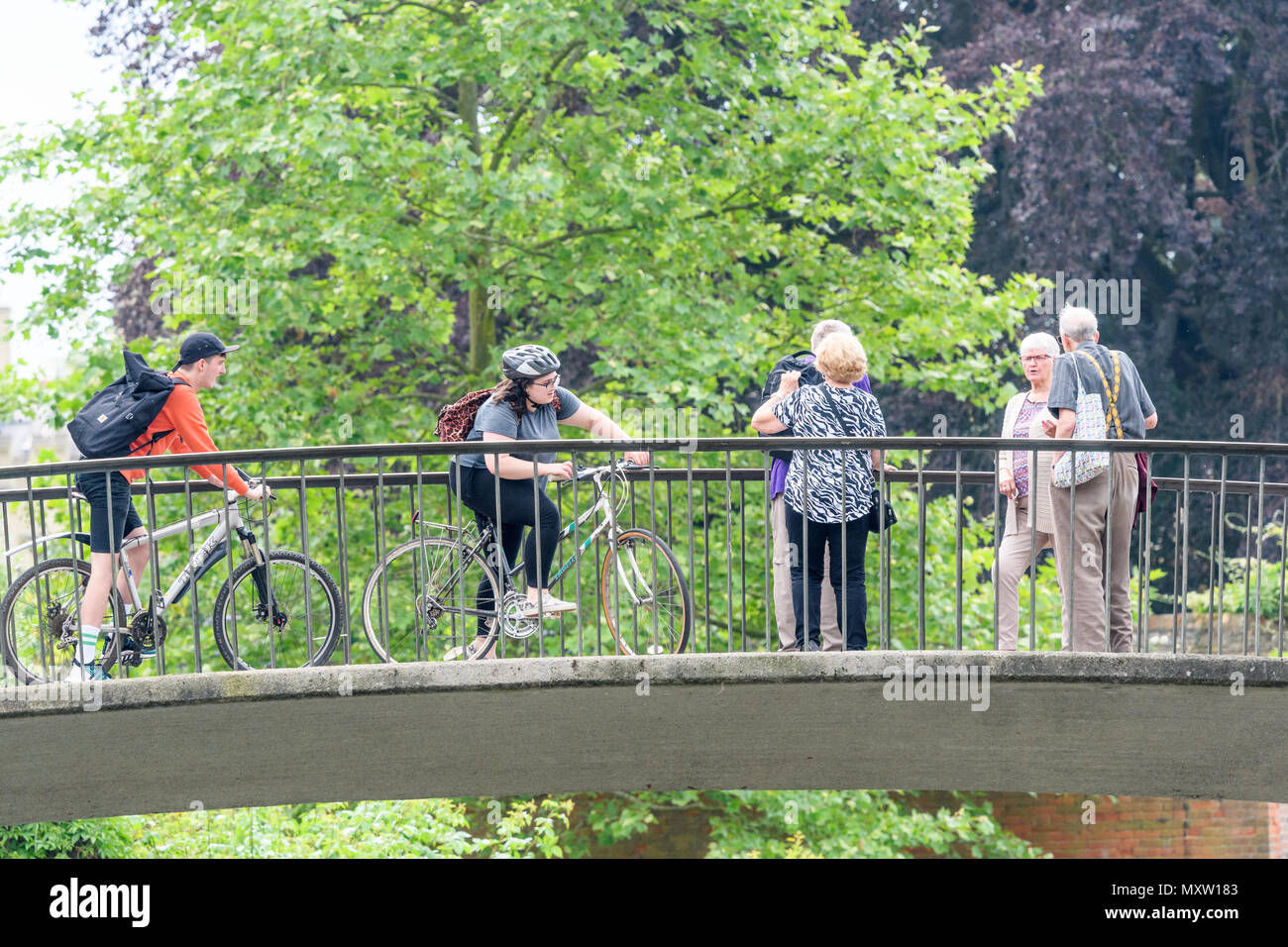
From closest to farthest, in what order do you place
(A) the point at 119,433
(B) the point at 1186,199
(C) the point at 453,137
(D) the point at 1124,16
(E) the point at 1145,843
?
(A) the point at 119,433, (C) the point at 453,137, (E) the point at 1145,843, (D) the point at 1124,16, (B) the point at 1186,199

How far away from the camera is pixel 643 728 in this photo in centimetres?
766

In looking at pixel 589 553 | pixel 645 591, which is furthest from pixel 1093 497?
pixel 589 553

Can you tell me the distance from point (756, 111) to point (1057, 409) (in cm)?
741

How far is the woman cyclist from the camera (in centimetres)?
736

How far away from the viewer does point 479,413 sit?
7496 millimetres

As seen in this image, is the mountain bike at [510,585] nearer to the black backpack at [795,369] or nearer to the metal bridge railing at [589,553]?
the metal bridge railing at [589,553]

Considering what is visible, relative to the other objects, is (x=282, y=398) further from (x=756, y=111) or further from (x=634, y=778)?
(x=634, y=778)

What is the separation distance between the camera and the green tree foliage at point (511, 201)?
1298 cm

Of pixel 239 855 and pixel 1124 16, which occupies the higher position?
pixel 1124 16

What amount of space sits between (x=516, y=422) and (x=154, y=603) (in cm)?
196

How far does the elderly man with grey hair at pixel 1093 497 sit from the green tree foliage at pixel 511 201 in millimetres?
5464

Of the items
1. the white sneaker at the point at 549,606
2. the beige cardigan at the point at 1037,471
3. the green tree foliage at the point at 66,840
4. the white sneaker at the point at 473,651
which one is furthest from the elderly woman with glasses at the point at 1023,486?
the green tree foliage at the point at 66,840

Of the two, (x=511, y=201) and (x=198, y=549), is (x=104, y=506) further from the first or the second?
(x=511, y=201)

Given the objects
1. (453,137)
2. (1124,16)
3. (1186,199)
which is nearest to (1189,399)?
(1186,199)
